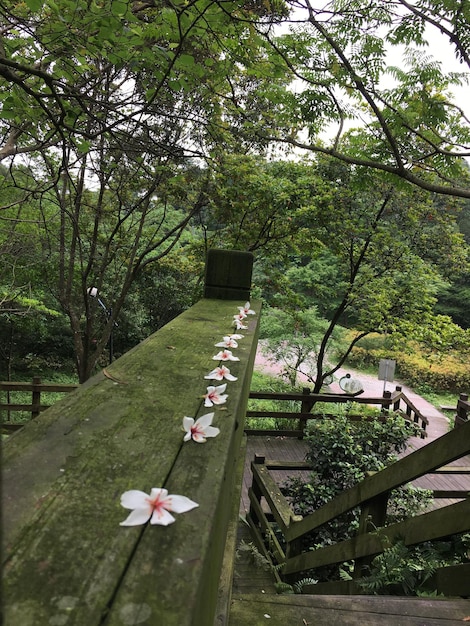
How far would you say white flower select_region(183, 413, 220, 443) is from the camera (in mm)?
869

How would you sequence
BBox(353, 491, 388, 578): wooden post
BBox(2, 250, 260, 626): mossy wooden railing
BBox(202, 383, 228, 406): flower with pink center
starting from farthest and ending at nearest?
BBox(353, 491, 388, 578): wooden post, BBox(202, 383, 228, 406): flower with pink center, BBox(2, 250, 260, 626): mossy wooden railing

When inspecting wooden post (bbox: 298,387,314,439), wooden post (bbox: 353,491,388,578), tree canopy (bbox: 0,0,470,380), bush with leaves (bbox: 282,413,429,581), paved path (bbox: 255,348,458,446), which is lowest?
paved path (bbox: 255,348,458,446)

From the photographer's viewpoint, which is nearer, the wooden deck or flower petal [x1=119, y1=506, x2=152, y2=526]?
flower petal [x1=119, y1=506, x2=152, y2=526]

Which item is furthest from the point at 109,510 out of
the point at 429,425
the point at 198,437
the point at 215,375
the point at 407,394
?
the point at 407,394

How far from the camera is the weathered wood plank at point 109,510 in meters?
0.49

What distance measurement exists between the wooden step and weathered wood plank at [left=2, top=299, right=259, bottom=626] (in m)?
1.11

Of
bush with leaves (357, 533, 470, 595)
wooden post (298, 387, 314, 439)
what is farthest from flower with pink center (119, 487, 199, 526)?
wooden post (298, 387, 314, 439)

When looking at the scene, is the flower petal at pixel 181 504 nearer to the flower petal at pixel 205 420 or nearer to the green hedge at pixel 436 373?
the flower petal at pixel 205 420

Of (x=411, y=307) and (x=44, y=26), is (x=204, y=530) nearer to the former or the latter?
(x=44, y=26)

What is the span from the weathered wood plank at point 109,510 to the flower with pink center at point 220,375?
11 centimetres

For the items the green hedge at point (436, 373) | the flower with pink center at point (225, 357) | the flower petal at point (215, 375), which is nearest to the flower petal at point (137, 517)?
the flower petal at point (215, 375)

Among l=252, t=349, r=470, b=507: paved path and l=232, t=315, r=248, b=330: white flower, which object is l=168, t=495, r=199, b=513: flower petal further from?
l=252, t=349, r=470, b=507: paved path

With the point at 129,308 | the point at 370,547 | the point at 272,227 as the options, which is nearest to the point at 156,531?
the point at 370,547

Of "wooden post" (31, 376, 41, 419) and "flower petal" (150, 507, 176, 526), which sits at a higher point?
"flower petal" (150, 507, 176, 526)
